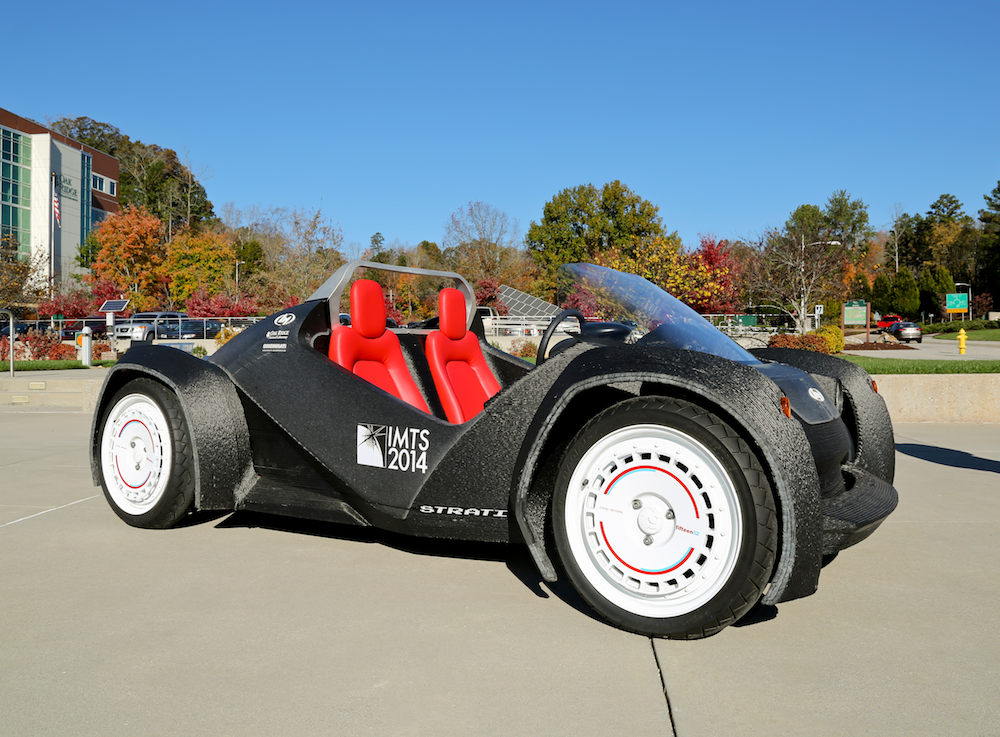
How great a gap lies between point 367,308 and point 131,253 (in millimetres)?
41788

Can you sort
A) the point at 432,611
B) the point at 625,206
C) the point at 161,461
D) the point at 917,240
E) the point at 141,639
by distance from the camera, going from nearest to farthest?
the point at 141,639
the point at 432,611
the point at 161,461
the point at 625,206
the point at 917,240

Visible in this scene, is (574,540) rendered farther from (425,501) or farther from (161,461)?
(161,461)

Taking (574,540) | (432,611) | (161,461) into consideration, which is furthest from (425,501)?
(161,461)

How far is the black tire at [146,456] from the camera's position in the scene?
3.66 m

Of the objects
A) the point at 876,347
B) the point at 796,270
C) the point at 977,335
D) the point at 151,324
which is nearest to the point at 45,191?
the point at 151,324

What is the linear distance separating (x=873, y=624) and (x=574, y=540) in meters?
1.11

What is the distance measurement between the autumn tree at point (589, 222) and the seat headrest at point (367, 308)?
189 feet

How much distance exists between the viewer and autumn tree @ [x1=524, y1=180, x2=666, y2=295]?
203ft

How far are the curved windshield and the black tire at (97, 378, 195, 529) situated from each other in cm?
195

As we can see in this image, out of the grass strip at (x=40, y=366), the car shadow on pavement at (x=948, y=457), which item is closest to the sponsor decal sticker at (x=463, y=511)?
the car shadow on pavement at (x=948, y=457)

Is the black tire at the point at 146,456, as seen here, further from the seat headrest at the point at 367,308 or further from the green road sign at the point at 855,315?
the green road sign at the point at 855,315

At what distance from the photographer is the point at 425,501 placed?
117 inches

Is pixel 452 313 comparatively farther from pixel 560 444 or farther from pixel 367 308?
pixel 560 444

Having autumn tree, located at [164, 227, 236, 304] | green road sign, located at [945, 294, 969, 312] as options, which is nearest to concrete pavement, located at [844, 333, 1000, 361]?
green road sign, located at [945, 294, 969, 312]
